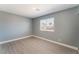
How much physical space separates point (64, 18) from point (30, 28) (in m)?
1.67

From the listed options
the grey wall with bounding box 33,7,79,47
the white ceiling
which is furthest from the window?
the white ceiling

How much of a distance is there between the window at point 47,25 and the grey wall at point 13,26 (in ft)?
2.29

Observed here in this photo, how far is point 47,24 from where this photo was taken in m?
3.35

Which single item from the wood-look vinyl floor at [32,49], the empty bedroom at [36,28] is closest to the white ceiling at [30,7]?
the empty bedroom at [36,28]

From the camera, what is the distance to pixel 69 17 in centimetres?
283

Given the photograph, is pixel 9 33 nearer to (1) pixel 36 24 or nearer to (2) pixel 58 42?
(1) pixel 36 24

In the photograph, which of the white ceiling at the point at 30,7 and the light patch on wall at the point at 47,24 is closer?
the white ceiling at the point at 30,7

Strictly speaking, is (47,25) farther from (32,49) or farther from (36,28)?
(32,49)

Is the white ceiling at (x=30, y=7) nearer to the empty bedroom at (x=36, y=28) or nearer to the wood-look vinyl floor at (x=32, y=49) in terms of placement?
the empty bedroom at (x=36, y=28)

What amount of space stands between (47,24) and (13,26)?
1771mm

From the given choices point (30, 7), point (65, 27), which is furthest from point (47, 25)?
point (30, 7)

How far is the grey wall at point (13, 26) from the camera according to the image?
3.14m

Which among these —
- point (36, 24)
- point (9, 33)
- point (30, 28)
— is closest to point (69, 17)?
point (36, 24)

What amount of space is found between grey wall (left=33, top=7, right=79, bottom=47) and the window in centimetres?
19
